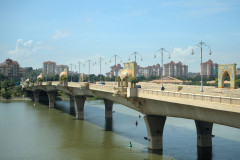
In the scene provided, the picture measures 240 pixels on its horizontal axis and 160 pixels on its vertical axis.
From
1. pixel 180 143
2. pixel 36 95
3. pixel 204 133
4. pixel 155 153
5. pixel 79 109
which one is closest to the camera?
pixel 155 153

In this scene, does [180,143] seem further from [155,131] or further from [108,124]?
[108,124]

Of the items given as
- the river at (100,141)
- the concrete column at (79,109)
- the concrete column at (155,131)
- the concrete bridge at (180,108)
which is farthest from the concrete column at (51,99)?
the concrete column at (155,131)

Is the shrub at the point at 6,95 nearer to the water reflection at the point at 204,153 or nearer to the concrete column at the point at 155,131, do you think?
the concrete column at the point at 155,131

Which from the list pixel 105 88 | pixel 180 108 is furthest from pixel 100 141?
pixel 180 108

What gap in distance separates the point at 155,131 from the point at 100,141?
511 inches

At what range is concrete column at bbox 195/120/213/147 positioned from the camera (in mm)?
47719

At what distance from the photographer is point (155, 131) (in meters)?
47.2

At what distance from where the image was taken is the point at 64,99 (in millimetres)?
155125

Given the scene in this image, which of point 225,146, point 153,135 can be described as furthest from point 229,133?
point 153,135

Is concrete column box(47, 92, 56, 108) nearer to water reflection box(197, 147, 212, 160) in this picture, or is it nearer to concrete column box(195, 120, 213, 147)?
concrete column box(195, 120, 213, 147)

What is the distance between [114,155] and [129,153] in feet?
8.26

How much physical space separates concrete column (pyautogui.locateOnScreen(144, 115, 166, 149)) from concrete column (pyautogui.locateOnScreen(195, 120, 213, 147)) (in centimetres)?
658

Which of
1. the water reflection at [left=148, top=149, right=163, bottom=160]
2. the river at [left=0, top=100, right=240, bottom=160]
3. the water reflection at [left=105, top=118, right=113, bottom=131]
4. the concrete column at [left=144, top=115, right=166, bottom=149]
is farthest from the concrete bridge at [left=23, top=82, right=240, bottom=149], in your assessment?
the water reflection at [left=105, top=118, right=113, bottom=131]

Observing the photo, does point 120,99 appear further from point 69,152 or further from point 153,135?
point 69,152
